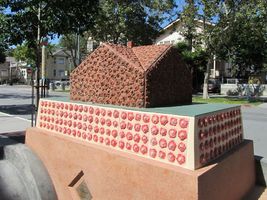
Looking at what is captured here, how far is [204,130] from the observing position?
2.82m

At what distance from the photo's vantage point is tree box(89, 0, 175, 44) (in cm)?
3428

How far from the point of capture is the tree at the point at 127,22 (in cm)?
3428

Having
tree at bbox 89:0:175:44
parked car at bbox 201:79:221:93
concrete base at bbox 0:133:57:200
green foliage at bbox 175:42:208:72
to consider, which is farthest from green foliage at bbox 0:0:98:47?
parked car at bbox 201:79:221:93

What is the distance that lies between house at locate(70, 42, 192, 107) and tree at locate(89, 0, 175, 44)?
29.8m

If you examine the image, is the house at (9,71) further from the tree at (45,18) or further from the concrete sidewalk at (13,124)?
the tree at (45,18)

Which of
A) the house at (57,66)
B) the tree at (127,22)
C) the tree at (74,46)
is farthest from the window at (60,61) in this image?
the tree at (127,22)

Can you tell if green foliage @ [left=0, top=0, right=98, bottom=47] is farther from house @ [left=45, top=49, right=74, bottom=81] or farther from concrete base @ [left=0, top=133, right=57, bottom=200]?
house @ [left=45, top=49, right=74, bottom=81]

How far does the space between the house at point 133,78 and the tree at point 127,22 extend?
29.8 m

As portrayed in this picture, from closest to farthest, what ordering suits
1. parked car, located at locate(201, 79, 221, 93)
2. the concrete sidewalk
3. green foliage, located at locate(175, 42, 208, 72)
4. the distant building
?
the concrete sidewalk, green foliage, located at locate(175, 42, 208, 72), parked car, located at locate(201, 79, 221, 93), the distant building

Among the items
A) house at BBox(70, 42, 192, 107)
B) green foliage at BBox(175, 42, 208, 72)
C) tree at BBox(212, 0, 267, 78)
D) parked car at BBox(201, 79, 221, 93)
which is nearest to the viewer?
house at BBox(70, 42, 192, 107)

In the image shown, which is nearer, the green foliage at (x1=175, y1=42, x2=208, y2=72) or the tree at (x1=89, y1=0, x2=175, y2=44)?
the tree at (x1=89, y1=0, x2=175, y2=44)

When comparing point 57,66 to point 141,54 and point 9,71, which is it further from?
point 141,54

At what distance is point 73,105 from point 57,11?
18.1ft

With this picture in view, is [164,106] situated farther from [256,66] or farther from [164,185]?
[256,66]
